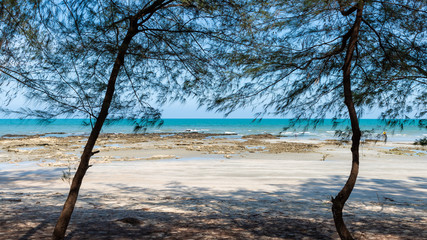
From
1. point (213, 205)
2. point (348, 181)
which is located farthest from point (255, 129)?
point (348, 181)

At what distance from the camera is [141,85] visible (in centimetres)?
483

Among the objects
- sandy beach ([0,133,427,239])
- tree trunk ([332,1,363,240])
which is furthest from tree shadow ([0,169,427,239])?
tree trunk ([332,1,363,240])

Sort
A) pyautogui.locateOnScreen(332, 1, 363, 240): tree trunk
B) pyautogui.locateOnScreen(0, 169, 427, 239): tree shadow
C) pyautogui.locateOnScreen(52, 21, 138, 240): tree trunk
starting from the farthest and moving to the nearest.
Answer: pyautogui.locateOnScreen(0, 169, 427, 239): tree shadow < pyautogui.locateOnScreen(332, 1, 363, 240): tree trunk < pyautogui.locateOnScreen(52, 21, 138, 240): tree trunk

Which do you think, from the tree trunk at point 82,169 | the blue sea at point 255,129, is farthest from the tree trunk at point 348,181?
the tree trunk at point 82,169

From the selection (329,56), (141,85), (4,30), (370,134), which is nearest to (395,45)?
(329,56)

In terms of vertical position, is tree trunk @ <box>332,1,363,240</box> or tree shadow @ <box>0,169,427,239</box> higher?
tree trunk @ <box>332,1,363,240</box>

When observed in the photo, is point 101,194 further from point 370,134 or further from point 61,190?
point 370,134

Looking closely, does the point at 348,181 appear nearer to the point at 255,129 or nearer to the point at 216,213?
the point at 216,213

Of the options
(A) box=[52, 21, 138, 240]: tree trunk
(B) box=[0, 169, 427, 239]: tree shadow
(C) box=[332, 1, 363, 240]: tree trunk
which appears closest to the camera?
(A) box=[52, 21, 138, 240]: tree trunk

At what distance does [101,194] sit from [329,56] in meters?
5.58

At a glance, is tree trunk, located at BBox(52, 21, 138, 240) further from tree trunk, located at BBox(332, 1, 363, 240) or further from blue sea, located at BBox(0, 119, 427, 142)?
tree trunk, located at BBox(332, 1, 363, 240)

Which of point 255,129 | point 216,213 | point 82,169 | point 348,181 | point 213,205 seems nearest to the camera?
point 82,169

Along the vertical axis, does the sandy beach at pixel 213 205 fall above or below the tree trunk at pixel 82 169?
below

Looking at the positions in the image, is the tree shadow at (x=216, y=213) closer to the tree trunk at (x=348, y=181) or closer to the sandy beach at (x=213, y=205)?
the sandy beach at (x=213, y=205)
